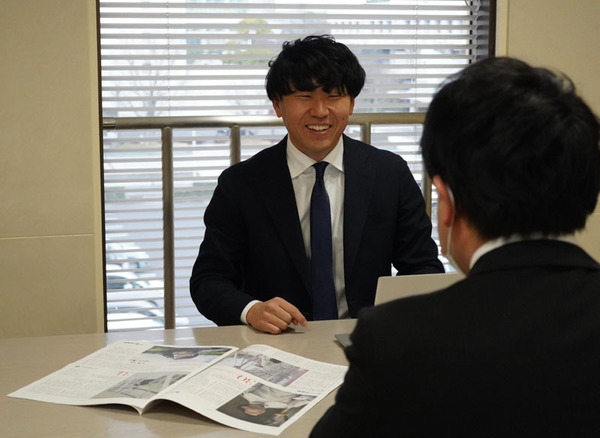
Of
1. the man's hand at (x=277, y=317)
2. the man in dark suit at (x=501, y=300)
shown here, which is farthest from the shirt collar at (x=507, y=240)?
the man's hand at (x=277, y=317)

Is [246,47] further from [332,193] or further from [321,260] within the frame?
[321,260]

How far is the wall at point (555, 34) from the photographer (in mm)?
3020

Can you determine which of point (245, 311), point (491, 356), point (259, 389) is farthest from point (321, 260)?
point (491, 356)

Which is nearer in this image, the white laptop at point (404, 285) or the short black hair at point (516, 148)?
the short black hair at point (516, 148)

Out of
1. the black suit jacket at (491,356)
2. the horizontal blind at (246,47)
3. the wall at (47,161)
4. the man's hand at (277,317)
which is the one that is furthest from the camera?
the horizontal blind at (246,47)

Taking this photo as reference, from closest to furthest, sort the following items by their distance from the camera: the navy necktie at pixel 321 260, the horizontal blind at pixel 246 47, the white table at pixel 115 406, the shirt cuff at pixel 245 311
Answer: the white table at pixel 115 406 < the shirt cuff at pixel 245 311 < the navy necktie at pixel 321 260 < the horizontal blind at pixel 246 47

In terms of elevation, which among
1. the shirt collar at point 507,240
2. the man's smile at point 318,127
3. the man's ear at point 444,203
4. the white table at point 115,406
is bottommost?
the white table at point 115,406

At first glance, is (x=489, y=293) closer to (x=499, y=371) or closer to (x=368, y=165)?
(x=499, y=371)

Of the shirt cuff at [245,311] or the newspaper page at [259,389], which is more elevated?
the shirt cuff at [245,311]

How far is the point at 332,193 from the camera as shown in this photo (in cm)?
233

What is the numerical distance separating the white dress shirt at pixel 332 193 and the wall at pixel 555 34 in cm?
105

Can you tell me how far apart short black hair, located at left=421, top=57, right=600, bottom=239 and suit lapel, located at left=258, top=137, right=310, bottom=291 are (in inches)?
51.6

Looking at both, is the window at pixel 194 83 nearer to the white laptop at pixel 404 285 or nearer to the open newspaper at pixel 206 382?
the open newspaper at pixel 206 382

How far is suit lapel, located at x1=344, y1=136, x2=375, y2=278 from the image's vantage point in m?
2.26
